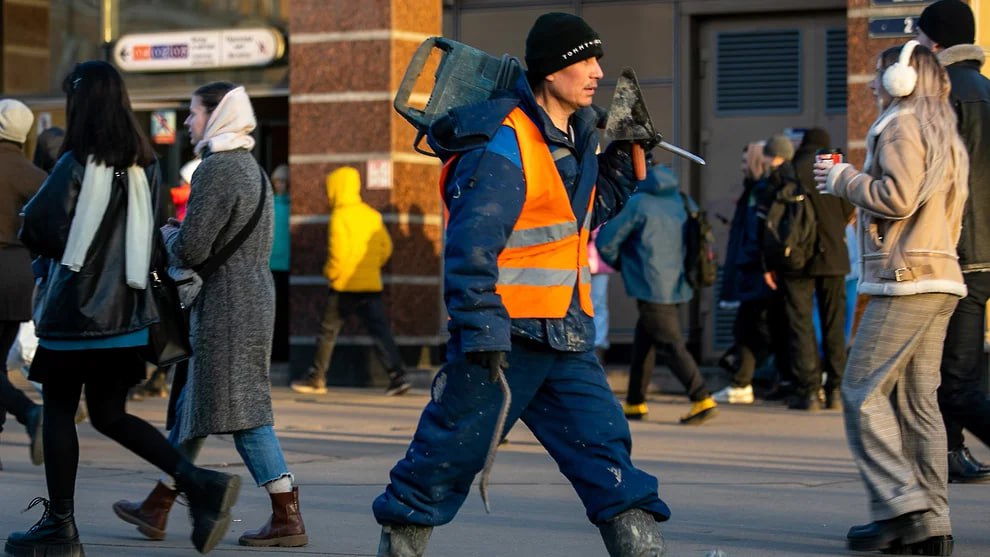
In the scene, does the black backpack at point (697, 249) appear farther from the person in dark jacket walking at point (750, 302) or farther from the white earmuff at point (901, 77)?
the white earmuff at point (901, 77)

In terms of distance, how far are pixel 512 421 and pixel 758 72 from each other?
9.90m

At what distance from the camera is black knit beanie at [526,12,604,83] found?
5.22 m

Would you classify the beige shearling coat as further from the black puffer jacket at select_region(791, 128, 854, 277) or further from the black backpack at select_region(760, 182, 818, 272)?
the black puffer jacket at select_region(791, 128, 854, 277)

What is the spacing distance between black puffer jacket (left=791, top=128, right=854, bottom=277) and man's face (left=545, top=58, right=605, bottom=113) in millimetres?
7315

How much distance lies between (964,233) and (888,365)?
1.17 meters

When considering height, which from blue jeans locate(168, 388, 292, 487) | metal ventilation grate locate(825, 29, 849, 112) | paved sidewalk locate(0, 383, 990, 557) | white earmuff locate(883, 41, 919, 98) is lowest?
paved sidewalk locate(0, 383, 990, 557)

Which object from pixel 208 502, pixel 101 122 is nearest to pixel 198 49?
pixel 101 122

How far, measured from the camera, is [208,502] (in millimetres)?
6316

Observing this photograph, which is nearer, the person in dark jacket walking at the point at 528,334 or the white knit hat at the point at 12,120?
the person in dark jacket walking at the point at 528,334

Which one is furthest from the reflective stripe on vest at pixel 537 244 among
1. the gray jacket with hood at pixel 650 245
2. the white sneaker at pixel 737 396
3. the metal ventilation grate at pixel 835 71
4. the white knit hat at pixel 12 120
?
the metal ventilation grate at pixel 835 71

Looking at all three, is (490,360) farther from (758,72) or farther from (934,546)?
(758,72)

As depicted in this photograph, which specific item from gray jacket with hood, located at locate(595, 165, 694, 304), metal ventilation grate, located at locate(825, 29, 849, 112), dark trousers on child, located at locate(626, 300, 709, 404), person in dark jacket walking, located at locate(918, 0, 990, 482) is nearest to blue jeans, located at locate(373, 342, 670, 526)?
person in dark jacket walking, located at locate(918, 0, 990, 482)

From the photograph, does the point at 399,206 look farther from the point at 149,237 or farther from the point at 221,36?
the point at 149,237

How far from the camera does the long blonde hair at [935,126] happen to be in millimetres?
6453
